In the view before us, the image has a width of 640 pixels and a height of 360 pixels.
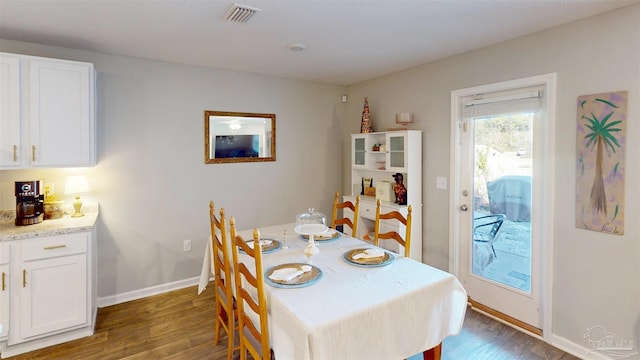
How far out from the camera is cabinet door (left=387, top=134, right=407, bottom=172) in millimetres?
3541

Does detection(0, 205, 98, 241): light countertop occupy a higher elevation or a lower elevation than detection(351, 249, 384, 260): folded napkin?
higher

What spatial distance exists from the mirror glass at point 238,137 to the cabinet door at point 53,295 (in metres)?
1.62

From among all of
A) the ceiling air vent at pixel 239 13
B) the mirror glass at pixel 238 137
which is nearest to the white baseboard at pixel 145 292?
the mirror glass at pixel 238 137

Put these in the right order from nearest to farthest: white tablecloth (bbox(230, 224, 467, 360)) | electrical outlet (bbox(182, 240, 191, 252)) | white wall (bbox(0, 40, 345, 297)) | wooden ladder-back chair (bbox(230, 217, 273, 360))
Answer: white tablecloth (bbox(230, 224, 467, 360)) < wooden ladder-back chair (bbox(230, 217, 273, 360)) < white wall (bbox(0, 40, 345, 297)) < electrical outlet (bbox(182, 240, 191, 252))

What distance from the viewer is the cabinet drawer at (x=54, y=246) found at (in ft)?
7.94

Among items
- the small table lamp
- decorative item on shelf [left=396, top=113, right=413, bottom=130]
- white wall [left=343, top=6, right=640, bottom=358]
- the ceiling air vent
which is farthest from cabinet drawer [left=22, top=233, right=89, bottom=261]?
white wall [left=343, top=6, right=640, bottom=358]

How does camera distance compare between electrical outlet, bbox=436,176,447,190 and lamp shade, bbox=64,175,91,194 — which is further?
electrical outlet, bbox=436,176,447,190

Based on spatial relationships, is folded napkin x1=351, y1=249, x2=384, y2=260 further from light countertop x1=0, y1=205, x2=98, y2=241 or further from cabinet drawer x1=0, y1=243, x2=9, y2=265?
cabinet drawer x1=0, y1=243, x2=9, y2=265

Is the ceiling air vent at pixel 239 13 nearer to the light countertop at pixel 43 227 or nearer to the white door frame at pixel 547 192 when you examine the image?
the light countertop at pixel 43 227

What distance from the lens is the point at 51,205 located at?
9.31 feet

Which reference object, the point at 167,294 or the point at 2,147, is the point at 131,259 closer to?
the point at 167,294

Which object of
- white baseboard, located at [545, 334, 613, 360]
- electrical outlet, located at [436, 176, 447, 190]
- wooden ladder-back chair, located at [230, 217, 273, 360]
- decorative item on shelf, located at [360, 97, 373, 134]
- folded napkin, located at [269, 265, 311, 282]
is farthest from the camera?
decorative item on shelf, located at [360, 97, 373, 134]

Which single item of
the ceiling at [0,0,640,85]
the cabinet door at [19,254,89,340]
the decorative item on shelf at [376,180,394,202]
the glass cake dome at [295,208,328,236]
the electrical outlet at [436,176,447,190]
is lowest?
the cabinet door at [19,254,89,340]

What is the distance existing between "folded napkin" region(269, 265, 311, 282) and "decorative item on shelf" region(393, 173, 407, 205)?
1.88 meters
